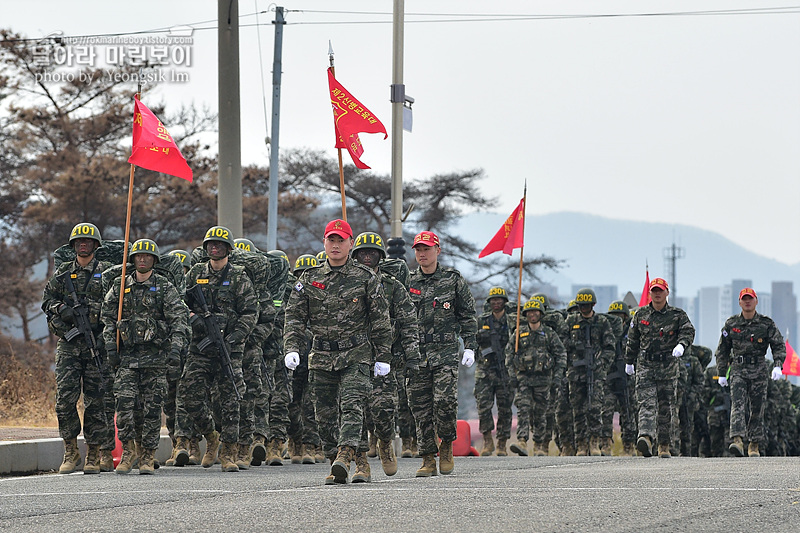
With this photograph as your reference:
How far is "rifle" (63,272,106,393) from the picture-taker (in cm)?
1307

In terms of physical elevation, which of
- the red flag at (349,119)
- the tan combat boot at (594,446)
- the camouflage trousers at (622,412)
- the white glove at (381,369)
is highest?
the red flag at (349,119)

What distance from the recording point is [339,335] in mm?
10727

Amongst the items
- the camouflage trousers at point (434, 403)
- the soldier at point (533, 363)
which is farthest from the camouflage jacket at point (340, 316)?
the soldier at point (533, 363)

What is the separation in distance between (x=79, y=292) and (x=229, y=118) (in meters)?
6.90

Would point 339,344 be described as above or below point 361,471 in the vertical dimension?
above

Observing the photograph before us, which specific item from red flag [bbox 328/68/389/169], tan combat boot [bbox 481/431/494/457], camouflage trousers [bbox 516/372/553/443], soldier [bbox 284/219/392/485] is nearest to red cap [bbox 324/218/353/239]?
soldier [bbox 284/219/392/485]

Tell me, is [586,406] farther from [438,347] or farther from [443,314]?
[438,347]

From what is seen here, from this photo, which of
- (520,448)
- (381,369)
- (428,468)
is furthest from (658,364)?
(381,369)

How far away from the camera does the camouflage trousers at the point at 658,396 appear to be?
1705 cm

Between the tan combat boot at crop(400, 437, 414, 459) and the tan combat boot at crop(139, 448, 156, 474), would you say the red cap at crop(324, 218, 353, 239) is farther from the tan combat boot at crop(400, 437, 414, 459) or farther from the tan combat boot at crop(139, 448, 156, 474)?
the tan combat boot at crop(400, 437, 414, 459)

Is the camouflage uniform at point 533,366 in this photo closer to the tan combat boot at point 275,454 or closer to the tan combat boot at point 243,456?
the tan combat boot at point 275,454

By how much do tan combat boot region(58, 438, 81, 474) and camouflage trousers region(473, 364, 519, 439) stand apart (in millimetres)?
7364

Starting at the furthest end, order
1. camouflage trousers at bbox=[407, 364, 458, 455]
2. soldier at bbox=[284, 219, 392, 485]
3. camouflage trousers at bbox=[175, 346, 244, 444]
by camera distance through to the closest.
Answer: camouflage trousers at bbox=[175, 346, 244, 444] → camouflage trousers at bbox=[407, 364, 458, 455] → soldier at bbox=[284, 219, 392, 485]

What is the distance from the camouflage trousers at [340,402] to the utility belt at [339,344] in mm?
172
